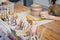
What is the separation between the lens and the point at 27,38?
74 centimetres

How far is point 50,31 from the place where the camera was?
1014 mm

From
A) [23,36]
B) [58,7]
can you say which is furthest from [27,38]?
[58,7]

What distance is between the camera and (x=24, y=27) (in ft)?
2.66

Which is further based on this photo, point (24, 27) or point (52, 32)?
point (52, 32)

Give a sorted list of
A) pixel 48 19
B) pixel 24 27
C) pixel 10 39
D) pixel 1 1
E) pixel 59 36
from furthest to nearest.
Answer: pixel 1 1 → pixel 48 19 → pixel 59 36 → pixel 24 27 → pixel 10 39

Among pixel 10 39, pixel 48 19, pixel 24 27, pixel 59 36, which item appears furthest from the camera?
pixel 48 19

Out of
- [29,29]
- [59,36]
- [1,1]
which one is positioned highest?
[1,1]

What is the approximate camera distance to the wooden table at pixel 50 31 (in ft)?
2.96

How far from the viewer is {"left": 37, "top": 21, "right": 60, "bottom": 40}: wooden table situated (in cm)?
90

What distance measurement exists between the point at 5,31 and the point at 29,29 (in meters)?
0.14

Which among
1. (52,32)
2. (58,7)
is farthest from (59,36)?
(58,7)

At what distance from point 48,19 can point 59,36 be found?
335 millimetres

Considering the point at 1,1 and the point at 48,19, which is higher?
the point at 1,1

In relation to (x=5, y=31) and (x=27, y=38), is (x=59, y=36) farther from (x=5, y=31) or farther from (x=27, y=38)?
(x=5, y=31)
